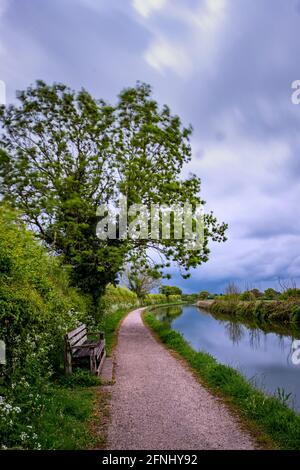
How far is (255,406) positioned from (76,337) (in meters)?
5.20

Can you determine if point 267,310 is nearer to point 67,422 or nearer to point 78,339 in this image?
point 78,339

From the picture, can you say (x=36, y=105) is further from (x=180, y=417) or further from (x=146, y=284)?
(x=146, y=284)

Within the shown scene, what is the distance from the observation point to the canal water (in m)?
9.10

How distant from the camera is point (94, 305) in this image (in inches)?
684

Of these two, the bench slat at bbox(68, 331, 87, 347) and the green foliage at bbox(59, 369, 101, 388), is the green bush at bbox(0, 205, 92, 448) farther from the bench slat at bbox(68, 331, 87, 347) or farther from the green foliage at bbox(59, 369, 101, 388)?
the bench slat at bbox(68, 331, 87, 347)

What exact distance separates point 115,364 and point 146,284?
138 feet

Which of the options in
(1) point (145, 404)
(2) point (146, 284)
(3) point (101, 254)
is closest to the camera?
(1) point (145, 404)

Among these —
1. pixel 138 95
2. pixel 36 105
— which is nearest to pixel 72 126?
pixel 36 105

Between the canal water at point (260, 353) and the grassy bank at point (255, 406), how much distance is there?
0.87 meters

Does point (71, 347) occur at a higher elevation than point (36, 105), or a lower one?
lower

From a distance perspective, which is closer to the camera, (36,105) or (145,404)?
(145,404)

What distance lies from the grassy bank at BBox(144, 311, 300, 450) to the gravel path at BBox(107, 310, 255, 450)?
0.89 feet

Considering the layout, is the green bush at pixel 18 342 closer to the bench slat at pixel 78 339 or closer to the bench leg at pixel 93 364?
the bench slat at pixel 78 339

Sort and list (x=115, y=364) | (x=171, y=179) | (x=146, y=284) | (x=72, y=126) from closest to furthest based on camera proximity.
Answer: (x=115, y=364) → (x=171, y=179) → (x=72, y=126) → (x=146, y=284)
